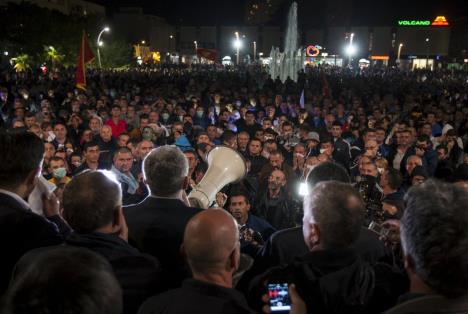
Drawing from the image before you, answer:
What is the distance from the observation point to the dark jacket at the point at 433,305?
1707mm

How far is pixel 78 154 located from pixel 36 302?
624 centimetres

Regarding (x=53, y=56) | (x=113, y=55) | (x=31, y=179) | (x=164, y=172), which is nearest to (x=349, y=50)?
(x=113, y=55)

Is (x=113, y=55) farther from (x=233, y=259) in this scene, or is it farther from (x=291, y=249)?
(x=233, y=259)

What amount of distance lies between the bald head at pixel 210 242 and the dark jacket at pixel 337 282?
0.23m

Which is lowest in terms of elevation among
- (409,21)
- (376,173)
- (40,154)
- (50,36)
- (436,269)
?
(376,173)

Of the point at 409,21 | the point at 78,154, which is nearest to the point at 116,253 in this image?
the point at 78,154

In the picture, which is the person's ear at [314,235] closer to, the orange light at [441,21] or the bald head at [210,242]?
the bald head at [210,242]

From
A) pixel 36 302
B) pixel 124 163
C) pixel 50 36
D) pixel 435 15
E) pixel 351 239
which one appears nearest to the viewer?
pixel 36 302

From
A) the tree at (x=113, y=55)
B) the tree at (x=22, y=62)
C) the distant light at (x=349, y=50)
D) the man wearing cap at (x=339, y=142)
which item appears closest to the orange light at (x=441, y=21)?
the distant light at (x=349, y=50)

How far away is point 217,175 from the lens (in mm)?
4859

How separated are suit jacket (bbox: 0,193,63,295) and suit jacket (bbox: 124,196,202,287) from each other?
2.03 feet

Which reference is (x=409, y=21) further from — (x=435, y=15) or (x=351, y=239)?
(x=351, y=239)

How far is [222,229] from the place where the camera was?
2100 millimetres

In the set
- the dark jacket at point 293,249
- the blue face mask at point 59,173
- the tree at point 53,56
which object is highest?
the tree at point 53,56
